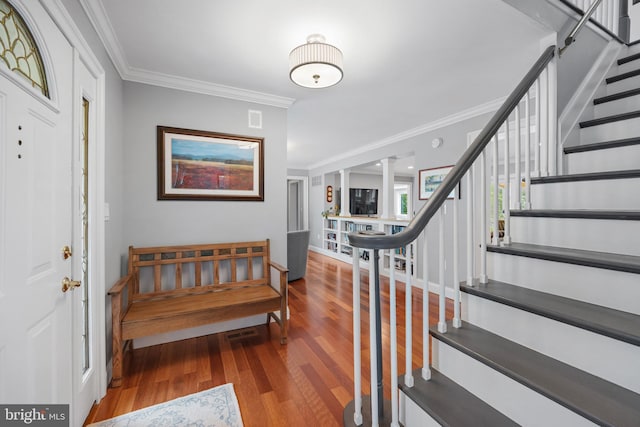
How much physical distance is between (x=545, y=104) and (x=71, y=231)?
9.93 feet

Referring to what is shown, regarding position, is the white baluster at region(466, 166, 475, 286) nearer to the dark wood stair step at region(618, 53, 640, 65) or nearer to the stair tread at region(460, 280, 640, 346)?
the stair tread at region(460, 280, 640, 346)

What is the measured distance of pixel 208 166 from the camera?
8.64ft

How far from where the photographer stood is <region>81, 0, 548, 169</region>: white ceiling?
1.63 m

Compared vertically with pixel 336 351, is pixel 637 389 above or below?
above

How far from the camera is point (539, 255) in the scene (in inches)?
54.0

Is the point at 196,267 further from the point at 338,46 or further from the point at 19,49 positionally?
the point at 338,46

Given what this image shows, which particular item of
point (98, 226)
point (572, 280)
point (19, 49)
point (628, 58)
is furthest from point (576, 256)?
point (98, 226)

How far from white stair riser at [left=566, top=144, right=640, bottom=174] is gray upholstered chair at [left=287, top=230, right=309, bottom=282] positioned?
11.5ft

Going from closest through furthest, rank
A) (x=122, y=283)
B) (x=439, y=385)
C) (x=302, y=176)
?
(x=439, y=385) → (x=122, y=283) → (x=302, y=176)

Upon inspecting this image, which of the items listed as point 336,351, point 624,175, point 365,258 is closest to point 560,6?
point 624,175

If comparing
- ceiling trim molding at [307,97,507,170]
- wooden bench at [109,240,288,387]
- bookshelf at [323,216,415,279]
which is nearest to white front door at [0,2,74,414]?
wooden bench at [109,240,288,387]

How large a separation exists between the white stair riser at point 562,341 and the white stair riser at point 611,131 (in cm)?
153

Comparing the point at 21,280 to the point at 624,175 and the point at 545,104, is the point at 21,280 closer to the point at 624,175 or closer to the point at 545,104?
the point at 624,175

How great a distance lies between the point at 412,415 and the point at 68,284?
1.75m
